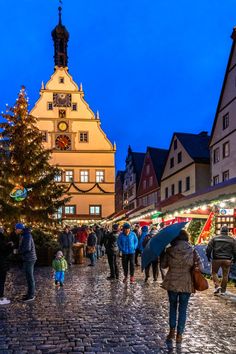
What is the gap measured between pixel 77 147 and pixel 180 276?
41.8 m

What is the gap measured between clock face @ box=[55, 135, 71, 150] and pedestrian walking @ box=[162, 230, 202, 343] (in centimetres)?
4123

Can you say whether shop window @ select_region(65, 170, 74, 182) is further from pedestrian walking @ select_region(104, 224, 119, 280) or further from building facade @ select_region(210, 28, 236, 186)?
pedestrian walking @ select_region(104, 224, 119, 280)

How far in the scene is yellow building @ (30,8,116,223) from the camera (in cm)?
4747

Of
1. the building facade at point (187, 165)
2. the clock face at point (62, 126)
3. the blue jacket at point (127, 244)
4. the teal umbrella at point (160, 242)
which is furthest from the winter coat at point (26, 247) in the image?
the clock face at point (62, 126)

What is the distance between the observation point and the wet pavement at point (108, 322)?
6855 millimetres

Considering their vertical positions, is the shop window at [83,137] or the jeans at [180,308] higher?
the shop window at [83,137]

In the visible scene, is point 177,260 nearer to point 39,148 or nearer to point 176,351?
point 176,351

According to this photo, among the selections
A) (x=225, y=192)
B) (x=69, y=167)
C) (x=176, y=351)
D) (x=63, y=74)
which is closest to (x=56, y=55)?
(x=63, y=74)

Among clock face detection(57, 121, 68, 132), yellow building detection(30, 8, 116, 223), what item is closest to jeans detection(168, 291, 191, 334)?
yellow building detection(30, 8, 116, 223)

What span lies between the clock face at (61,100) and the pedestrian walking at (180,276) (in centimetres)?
4184

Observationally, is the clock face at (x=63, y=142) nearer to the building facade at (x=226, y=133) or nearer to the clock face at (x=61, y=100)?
the clock face at (x=61, y=100)

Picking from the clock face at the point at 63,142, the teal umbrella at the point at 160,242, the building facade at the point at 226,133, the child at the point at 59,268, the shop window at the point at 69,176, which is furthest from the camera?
the shop window at the point at 69,176

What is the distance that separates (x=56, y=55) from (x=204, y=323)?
45.7 m

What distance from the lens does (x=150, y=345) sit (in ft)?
22.7
